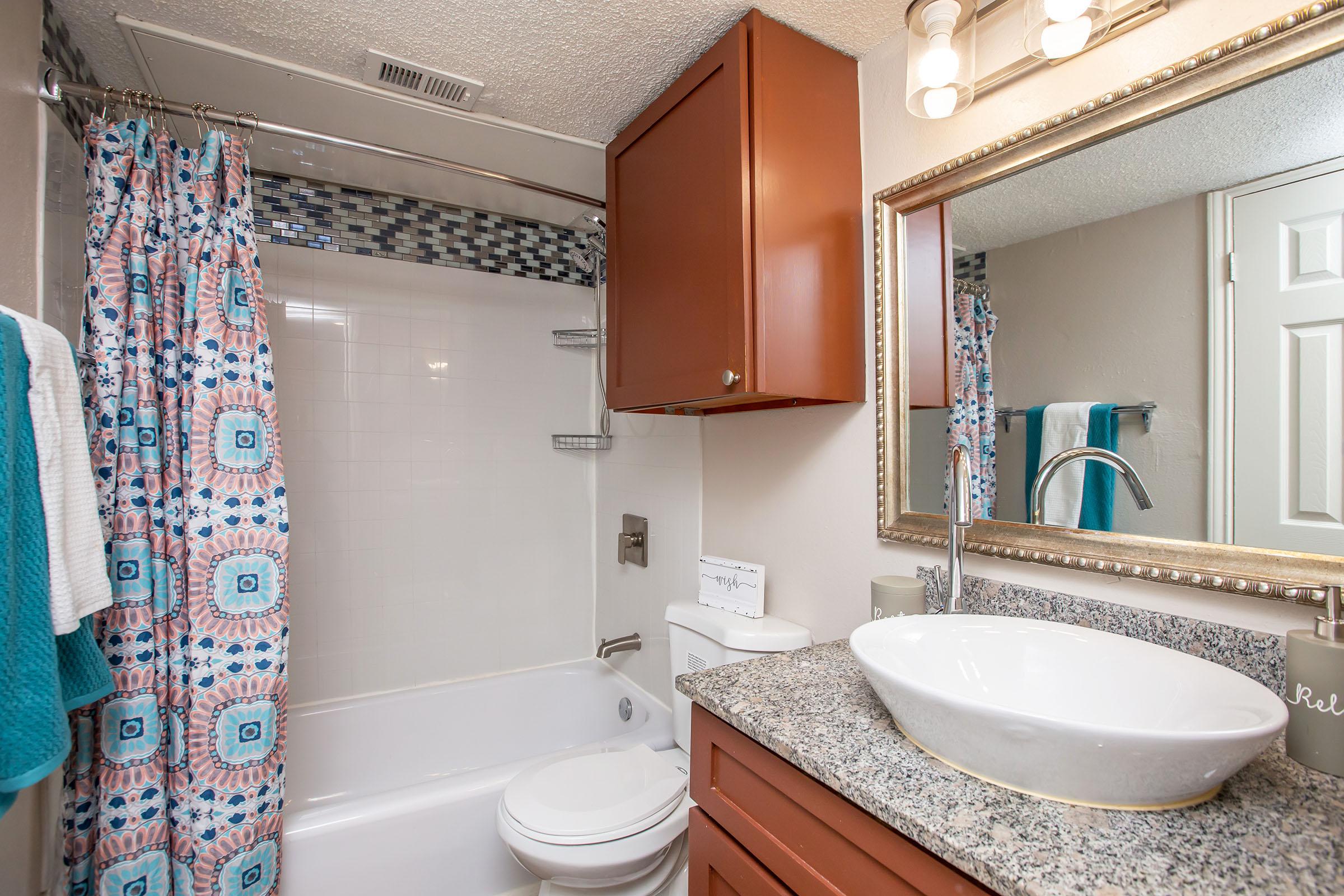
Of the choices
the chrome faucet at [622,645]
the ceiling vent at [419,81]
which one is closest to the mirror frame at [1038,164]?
the ceiling vent at [419,81]

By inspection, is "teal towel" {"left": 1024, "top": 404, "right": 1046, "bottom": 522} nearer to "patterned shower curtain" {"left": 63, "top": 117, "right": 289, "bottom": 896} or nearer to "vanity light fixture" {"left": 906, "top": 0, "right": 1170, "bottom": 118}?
"vanity light fixture" {"left": 906, "top": 0, "right": 1170, "bottom": 118}

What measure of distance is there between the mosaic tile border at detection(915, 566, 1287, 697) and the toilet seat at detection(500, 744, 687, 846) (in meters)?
0.84

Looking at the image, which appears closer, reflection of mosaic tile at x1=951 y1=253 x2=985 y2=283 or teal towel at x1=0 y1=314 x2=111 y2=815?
teal towel at x1=0 y1=314 x2=111 y2=815

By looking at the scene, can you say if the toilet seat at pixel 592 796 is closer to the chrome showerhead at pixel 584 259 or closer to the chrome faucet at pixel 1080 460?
the chrome faucet at pixel 1080 460

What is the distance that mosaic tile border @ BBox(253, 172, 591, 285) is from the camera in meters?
2.07

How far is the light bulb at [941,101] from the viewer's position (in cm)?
104

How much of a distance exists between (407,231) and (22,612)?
5.80 ft

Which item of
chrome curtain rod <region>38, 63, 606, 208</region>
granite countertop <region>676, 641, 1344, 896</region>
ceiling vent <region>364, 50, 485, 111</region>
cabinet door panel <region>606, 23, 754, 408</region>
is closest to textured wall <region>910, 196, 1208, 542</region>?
granite countertop <region>676, 641, 1344, 896</region>

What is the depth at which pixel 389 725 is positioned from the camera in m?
2.15

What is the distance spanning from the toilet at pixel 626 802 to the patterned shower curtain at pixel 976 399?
560 millimetres

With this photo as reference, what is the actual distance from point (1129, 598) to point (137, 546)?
1880mm

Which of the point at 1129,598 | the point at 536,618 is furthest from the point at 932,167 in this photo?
the point at 536,618

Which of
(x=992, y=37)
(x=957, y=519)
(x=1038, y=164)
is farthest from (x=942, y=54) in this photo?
(x=957, y=519)

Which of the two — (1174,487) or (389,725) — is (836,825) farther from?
(389,725)
